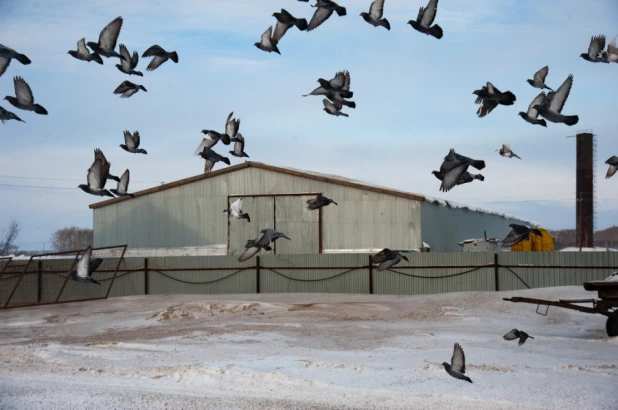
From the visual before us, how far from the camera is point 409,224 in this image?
1356 inches

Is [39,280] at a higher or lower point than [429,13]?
lower

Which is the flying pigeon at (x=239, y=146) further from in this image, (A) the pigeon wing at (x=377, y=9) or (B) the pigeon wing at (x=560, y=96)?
(B) the pigeon wing at (x=560, y=96)

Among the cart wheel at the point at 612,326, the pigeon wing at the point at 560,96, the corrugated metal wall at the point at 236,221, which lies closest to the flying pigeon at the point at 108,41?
the pigeon wing at the point at 560,96

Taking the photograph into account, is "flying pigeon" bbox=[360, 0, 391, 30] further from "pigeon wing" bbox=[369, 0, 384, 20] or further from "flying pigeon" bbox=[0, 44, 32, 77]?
"flying pigeon" bbox=[0, 44, 32, 77]

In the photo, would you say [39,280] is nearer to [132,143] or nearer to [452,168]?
[132,143]

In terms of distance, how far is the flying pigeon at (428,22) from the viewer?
11.4m

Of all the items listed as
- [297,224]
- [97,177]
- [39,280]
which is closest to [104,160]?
[97,177]

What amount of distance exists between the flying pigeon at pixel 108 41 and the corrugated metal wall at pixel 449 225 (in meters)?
23.8

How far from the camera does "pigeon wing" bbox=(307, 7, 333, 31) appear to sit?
11.9m

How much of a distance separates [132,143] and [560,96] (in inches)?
286

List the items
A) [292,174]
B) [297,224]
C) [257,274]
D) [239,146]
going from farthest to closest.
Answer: [292,174], [297,224], [257,274], [239,146]

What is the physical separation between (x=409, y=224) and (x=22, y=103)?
2450cm

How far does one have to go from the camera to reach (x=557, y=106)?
11.6 meters

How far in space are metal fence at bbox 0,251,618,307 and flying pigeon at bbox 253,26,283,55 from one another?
17858 mm
